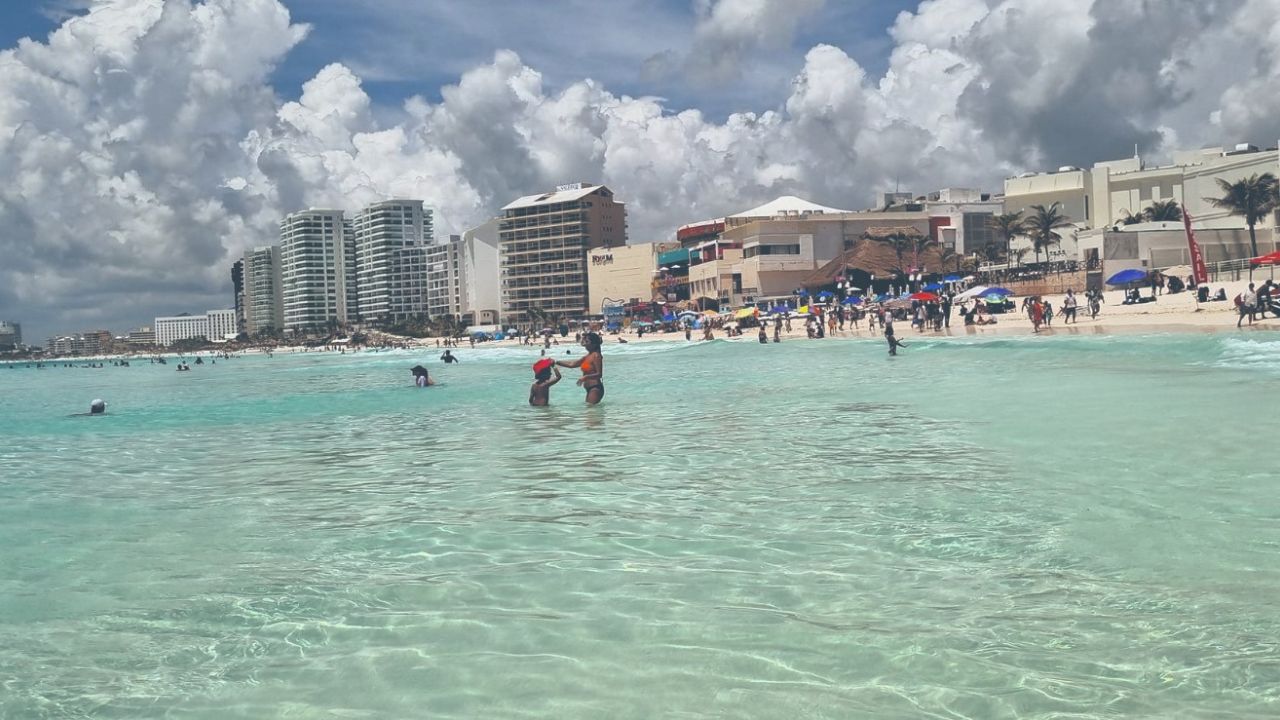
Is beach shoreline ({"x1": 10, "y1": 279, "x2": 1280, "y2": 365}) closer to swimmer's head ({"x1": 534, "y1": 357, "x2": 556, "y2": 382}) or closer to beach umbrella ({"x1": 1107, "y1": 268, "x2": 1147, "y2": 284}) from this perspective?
beach umbrella ({"x1": 1107, "y1": 268, "x2": 1147, "y2": 284})

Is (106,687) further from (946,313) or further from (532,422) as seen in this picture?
(946,313)

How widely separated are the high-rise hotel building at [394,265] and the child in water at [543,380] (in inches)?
6479

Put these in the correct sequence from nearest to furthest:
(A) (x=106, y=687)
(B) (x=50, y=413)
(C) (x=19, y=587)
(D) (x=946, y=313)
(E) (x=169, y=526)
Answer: (A) (x=106, y=687) < (C) (x=19, y=587) < (E) (x=169, y=526) < (B) (x=50, y=413) < (D) (x=946, y=313)

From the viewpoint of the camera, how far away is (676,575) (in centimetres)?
609

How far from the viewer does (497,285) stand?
509 feet

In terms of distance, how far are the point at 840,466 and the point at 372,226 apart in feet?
651

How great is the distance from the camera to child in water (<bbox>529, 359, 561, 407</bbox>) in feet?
59.4

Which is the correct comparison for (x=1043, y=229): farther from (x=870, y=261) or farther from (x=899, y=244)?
(x=899, y=244)

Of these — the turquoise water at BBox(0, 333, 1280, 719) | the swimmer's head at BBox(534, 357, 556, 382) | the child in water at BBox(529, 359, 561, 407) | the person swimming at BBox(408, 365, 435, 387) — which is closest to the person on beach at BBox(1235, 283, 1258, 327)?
the turquoise water at BBox(0, 333, 1280, 719)

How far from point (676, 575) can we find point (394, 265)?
190508mm

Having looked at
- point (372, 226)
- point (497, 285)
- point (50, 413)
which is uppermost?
point (372, 226)

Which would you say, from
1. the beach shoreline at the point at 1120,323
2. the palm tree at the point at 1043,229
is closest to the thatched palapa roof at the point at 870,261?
the palm tree at the point at 1043,229

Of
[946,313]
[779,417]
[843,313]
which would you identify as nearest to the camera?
[779,417]

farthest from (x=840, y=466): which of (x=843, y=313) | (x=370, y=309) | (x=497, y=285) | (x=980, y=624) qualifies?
(x=370, y=309)
